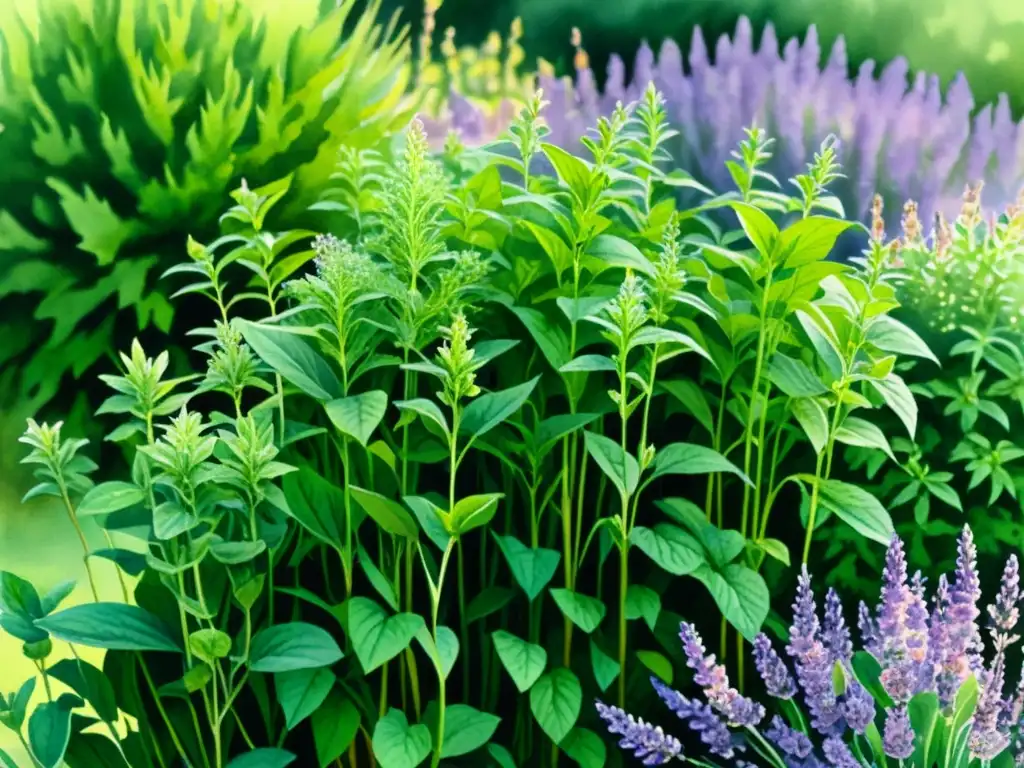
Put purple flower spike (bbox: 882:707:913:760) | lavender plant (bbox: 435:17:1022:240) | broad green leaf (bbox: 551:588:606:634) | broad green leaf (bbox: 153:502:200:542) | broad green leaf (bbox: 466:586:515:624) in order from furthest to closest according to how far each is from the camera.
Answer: lavender plant (bbox: 435:17:1022:240), broad green leaf (bbox: 466:586:515:624), broad green leaf (bbox: 551:588:606:634), purple flower spike (bbox: 882:707:913:760), broad green leaf (bbox: 153:502:200:542)

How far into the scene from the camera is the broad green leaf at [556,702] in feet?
4.69

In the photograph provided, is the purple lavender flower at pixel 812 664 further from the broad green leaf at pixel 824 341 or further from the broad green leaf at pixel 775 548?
the broad green leaf at pixel 824 341

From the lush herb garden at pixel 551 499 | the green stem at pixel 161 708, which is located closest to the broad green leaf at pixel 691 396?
the lush herb garden at pixel 551 499

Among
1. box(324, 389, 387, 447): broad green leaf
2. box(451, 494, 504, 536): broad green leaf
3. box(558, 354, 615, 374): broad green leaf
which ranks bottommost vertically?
box(451, 494, 504, 536): broad green leaf

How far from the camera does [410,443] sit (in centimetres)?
154


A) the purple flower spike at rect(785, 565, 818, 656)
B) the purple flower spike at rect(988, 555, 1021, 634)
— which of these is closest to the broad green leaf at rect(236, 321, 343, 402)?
the purple flower spike at rect(785, 565, 818, 656)

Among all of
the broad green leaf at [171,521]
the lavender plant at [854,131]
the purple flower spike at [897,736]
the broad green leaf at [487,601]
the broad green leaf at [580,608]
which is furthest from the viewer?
the lavender plant at [854,131]

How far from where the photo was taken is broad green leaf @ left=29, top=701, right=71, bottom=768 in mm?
1441

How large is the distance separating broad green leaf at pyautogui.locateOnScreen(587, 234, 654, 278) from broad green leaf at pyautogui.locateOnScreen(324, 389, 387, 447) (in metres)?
0.36

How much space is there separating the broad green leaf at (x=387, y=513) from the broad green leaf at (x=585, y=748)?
383mm

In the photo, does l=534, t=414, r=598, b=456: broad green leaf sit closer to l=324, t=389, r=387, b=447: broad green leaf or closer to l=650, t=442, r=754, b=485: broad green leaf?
l=650, t=442, r=754, b=485: broad green leaf

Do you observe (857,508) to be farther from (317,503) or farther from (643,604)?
(317,503)

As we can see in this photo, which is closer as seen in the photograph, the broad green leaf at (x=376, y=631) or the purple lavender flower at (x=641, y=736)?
the broad green leaf at (x=376, y=631)

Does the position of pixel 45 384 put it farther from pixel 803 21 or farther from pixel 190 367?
pixel 803 21
